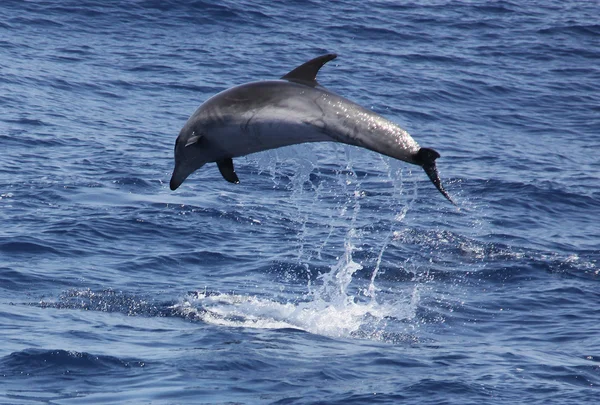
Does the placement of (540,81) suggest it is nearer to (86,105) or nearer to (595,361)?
(86,105)

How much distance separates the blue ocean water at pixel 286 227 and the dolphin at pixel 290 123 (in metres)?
1.69

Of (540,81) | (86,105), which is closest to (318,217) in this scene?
(86,105)

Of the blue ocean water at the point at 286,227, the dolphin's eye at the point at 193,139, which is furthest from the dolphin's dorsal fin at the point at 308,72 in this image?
the blue ocean water at the point at 286,227

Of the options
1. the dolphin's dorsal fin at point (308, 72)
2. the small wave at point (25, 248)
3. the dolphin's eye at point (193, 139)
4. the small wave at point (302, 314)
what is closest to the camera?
the dolphin's dorsal fin at point (308, 72)

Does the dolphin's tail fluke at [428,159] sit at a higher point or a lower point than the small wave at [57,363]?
higher

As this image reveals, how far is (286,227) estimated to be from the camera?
17.8 m

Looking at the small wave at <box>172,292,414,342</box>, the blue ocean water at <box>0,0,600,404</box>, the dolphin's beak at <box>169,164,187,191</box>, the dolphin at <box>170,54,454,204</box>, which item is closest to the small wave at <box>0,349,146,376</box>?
the blue ocean water at <box>0,0,600,404</box>

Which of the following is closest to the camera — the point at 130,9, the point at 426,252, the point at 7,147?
the point at 426,252

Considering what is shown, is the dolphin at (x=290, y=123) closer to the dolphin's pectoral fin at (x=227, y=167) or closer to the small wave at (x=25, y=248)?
the dolphin's pectoral fin at (x=227, y=167)

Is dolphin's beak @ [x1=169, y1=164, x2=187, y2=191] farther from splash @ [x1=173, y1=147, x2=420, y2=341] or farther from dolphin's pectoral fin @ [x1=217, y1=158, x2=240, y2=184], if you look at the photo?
splash @ [x1=173, y1=147, x2=420, y2=341]

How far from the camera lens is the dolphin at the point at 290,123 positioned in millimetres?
7742

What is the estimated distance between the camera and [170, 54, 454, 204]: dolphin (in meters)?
7.74

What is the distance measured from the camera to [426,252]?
17.0 metres

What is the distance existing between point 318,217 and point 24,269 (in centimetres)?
551
